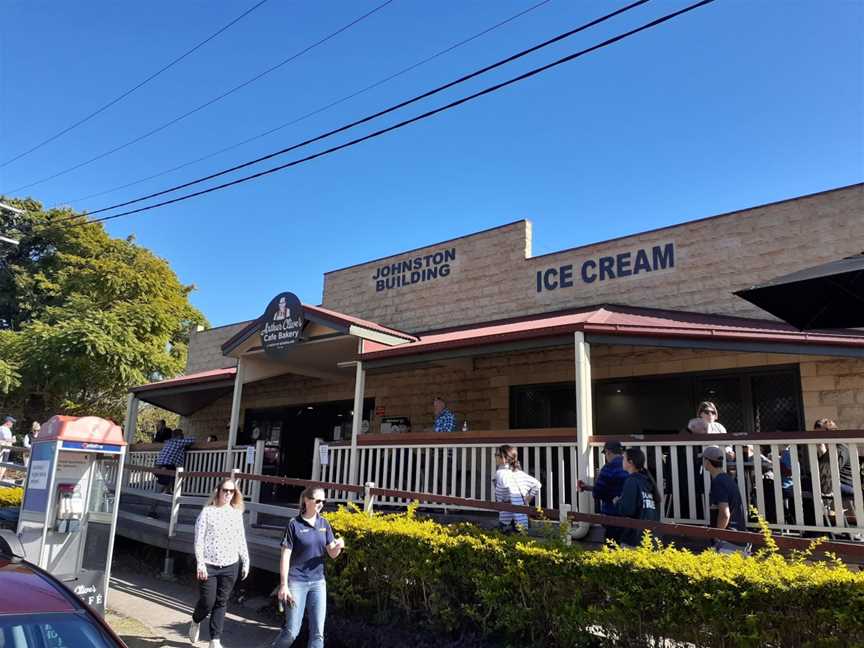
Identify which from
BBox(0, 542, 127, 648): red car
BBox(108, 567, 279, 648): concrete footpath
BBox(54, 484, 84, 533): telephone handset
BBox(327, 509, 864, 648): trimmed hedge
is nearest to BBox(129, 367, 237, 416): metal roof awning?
BBox(108, 567, 279, 648): concrete footpath

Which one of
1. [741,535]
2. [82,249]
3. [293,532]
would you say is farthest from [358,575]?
[82,249]

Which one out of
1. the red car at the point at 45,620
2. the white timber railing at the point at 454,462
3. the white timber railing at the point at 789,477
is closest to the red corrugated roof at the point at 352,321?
the white timber railing at the point at 454,462

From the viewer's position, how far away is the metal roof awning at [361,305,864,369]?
7078mm

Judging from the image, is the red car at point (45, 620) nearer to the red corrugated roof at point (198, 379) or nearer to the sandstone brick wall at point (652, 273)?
the sandstone brick wall at point (652, 273)

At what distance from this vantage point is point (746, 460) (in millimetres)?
6902

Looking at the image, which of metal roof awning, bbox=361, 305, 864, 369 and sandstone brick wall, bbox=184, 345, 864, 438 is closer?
metal roof awning, bbox=361, 305, 864, 369

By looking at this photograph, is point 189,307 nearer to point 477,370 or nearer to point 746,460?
point 477,370

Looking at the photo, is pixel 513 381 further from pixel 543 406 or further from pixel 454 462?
pixel 454 462

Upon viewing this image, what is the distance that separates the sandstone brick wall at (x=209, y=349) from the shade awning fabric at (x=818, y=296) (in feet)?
47.5

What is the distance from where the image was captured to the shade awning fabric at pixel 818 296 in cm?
511

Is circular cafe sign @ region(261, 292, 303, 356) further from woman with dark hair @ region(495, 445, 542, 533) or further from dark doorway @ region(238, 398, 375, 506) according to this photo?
woman with dark hair @ region(495, 445, 542, 533)

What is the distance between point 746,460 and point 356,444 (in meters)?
5.41

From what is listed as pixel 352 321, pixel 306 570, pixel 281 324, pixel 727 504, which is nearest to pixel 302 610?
pixel 306 570

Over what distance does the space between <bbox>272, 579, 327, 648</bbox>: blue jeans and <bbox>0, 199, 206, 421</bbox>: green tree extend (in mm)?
11013
